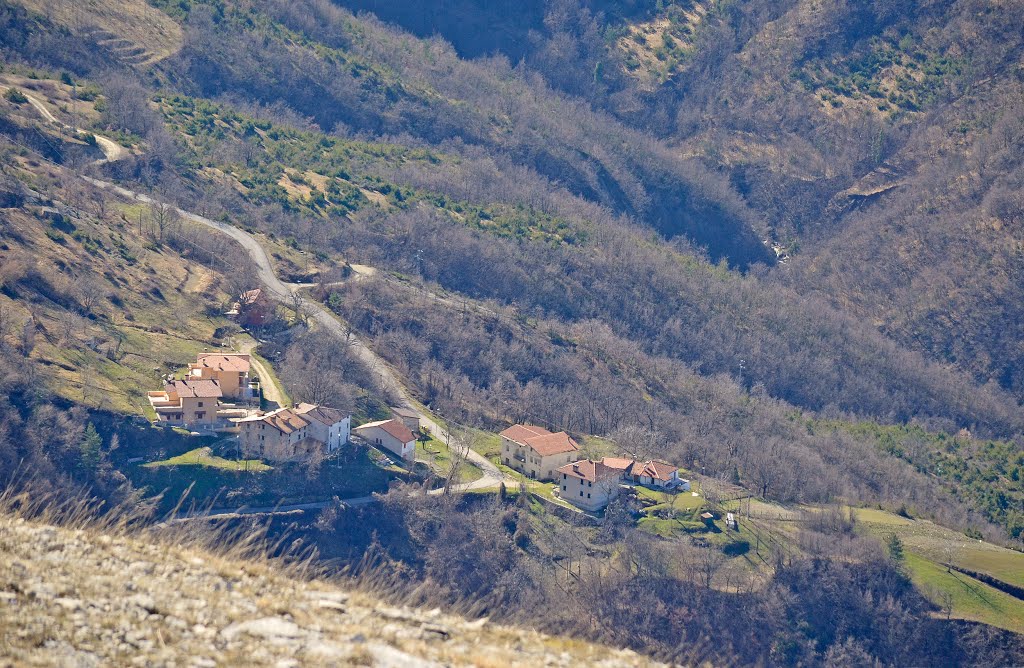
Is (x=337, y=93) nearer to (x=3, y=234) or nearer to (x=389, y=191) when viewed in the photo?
(x=389, y=191)

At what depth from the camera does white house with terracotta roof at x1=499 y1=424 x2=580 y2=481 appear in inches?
2474

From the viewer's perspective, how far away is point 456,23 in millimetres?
150000

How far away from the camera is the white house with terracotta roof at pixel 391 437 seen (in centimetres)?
6026

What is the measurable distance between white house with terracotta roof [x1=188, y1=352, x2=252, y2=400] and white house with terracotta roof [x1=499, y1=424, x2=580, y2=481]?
518 inches

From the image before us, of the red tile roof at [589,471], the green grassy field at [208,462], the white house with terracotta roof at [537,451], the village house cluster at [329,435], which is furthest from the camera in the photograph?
the white house with terracotta roof at [537,451]

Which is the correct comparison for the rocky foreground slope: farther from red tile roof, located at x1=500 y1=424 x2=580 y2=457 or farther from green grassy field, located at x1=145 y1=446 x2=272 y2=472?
red tile roof, located at x1=500 y1=424 x2=580 y2=457

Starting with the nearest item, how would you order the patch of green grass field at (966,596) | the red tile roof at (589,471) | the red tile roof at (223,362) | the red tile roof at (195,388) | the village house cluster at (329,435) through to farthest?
the patch of green grass field at (966,596)
the village house cluster at (329,435)
the red tile roof at (195,388)
the red tile roof at (589,471)
the red tile roof at (223,362)

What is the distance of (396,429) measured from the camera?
2399 inches

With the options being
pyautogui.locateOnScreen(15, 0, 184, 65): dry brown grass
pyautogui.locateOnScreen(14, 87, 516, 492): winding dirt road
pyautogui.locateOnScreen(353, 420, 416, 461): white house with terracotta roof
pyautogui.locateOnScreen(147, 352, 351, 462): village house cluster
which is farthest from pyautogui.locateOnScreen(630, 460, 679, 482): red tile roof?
pyautogui.locateOnScreen(15, 0, 184, 65): dry brown grass

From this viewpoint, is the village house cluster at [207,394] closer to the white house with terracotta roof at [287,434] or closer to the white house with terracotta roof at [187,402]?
the white house with terracotta roof at [187,402]

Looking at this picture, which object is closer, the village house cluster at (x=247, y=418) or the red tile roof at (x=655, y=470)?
the village house cluster at (x=247, y=418)

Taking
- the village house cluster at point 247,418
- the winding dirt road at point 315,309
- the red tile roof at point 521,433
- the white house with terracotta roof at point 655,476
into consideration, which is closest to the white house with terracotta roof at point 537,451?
the red tile roof at point 521,433

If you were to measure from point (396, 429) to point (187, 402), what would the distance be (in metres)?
9.96

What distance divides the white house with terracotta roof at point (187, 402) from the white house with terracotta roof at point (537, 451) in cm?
1486
